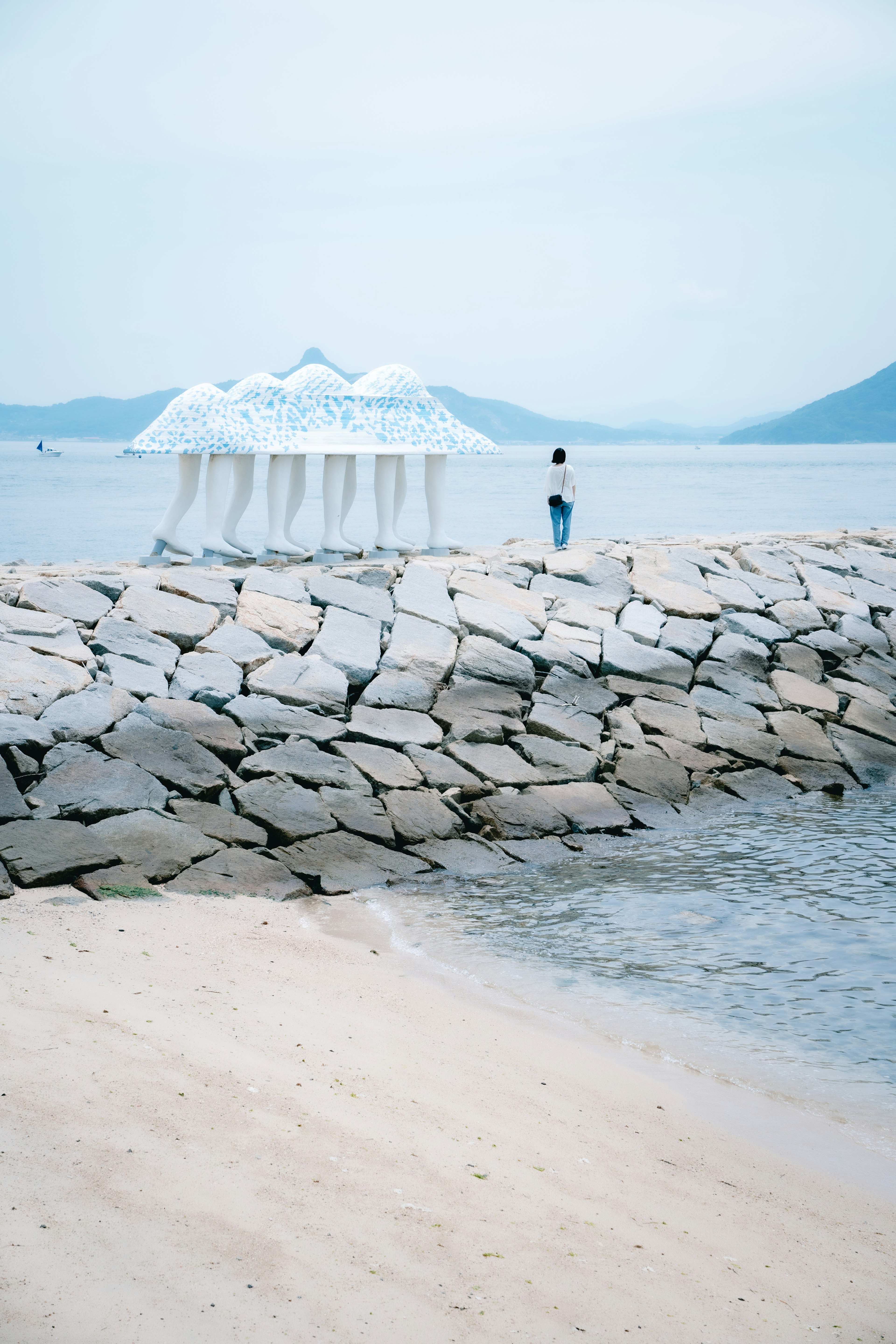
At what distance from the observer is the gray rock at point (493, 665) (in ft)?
29.9

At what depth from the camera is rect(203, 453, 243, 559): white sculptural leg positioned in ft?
36.5

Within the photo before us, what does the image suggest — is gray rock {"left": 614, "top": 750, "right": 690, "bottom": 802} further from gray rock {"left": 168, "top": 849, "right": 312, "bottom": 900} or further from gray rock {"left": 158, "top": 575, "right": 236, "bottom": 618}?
gray rock {"left": 158, "top": 575, "right": 236, "bottom": 618}

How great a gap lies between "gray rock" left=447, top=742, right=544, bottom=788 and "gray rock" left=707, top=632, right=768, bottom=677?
120 inches

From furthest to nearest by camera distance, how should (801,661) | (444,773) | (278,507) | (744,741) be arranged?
(278,507) < (801,661) < (744,741) < (444,773)

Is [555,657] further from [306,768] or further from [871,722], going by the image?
[871,722]

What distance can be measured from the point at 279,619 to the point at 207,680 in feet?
3.95

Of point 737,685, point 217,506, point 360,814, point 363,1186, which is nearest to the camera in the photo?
point 363,1186

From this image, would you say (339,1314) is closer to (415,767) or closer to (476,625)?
(415,767)

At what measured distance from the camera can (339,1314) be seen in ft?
8.52

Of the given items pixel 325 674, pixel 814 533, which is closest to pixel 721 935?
pixel 325 674

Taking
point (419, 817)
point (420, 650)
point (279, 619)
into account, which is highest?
point (279, 619)

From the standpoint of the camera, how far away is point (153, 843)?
6.42 meters

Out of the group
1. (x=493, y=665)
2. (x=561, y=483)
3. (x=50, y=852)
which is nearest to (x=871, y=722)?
(x=493, y=665)

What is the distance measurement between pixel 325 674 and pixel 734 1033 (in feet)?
14.7
